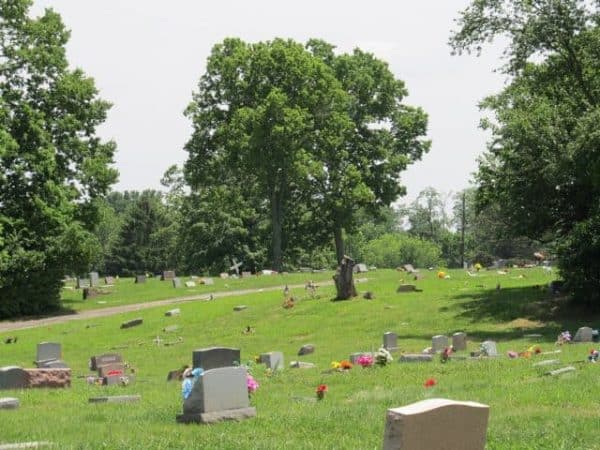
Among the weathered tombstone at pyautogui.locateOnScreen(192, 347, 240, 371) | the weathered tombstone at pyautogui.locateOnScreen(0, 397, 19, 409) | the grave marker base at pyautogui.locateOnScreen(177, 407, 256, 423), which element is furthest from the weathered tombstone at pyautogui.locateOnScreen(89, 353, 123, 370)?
the grave marker base at pyautogui.locateOnScreen(177, 407, 256, 423)

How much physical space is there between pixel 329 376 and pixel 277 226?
4027cm

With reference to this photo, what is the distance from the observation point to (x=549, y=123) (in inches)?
1156

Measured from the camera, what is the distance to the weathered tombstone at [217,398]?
10930 millimetres

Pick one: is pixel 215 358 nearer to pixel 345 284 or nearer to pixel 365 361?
pixel 365 361

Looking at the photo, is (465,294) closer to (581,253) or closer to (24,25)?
(581,253)

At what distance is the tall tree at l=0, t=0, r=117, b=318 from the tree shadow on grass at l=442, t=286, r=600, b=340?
1866cm

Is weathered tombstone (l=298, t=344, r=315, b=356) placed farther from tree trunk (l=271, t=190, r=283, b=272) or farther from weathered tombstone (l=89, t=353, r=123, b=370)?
tree trunk (l=271, t=190, r=283, b=272)

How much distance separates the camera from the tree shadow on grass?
83.7ft

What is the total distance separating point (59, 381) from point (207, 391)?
721cm

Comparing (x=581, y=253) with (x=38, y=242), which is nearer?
(x=581, y=253)

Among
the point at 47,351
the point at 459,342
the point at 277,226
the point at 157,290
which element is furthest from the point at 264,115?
the point at 459,342

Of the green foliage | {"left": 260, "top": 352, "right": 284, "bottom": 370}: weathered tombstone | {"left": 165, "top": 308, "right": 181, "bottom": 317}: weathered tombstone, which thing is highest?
the green foliage

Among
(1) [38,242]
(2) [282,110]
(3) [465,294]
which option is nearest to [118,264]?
(2) [282,110]

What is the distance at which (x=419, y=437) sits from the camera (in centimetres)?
624
